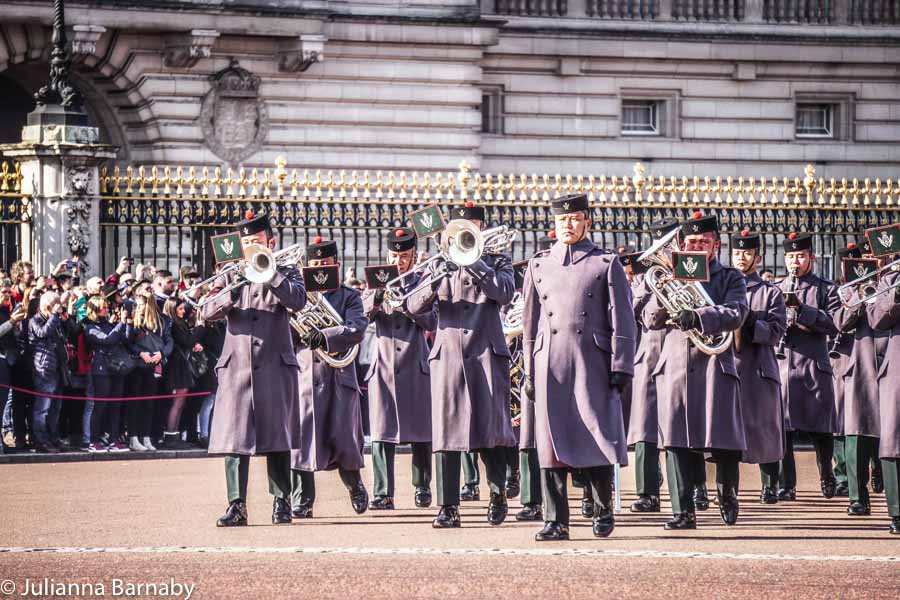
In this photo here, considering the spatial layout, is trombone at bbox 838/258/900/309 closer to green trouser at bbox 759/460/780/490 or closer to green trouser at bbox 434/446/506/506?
green trouser at bbox 759/460/780/490

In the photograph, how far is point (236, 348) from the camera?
13094mm

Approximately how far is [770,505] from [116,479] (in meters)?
5.34

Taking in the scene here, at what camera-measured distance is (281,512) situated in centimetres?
1309

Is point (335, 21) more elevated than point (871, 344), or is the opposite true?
point (335, 21)

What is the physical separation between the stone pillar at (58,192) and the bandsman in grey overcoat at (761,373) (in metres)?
8.47

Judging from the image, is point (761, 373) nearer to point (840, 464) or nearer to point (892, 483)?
point (892, 483)

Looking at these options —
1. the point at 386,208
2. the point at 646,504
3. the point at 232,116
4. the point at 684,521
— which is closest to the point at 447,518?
the point at 684,521

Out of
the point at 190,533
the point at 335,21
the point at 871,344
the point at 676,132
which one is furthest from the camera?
the point at 676,132

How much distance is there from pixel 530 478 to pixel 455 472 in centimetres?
52

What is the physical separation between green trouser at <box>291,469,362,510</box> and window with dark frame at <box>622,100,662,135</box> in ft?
66.1

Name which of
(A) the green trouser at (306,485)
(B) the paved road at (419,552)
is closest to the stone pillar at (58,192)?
(B) the paved road at (419,552)

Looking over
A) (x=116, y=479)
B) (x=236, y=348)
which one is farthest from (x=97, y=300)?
(x=236, y=348)

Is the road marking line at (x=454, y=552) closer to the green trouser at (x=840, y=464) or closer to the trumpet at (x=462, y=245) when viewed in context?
the trumpet at (x=462, y=245)

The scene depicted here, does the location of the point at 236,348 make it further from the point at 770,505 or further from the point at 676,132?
the point at 676,132
